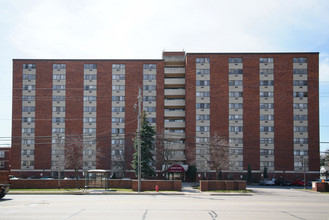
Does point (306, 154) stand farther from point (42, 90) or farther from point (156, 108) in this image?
point (42, 90)

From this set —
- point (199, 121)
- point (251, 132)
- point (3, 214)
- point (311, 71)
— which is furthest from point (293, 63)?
point (3, 214)

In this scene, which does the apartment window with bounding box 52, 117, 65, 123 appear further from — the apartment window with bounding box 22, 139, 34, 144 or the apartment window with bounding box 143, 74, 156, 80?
the apartment window with bounding box 143, 74, 156, 80

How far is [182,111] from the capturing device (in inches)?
3029

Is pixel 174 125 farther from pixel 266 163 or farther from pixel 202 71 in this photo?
pixel 266 163

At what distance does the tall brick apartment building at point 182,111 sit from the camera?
7300cm

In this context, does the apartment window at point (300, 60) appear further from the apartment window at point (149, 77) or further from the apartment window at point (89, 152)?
the apartment window at point (89, 152)

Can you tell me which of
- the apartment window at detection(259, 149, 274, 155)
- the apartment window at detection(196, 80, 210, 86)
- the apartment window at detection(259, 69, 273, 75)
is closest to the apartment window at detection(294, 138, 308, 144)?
the apartment window at detection(259, 149, 274, 155)

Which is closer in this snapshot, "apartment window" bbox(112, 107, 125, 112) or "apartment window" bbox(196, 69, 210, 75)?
"apartment window" bbox(196, 69, 210, 75)

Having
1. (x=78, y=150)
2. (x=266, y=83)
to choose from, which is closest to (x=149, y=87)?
(x=78, y=150)

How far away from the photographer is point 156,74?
76.2 metres

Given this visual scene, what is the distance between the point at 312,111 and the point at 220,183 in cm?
3966

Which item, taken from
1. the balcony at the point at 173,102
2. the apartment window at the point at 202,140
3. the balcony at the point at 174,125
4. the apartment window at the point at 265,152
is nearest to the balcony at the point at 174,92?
the balcony at the point at 173,102

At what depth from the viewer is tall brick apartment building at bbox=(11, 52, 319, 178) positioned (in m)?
Answer: 73.0

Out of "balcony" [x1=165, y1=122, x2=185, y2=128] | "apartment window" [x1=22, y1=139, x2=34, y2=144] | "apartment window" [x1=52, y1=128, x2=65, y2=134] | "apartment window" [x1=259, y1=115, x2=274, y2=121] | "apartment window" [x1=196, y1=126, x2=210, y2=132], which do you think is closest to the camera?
"apartment window" [x1=196, y1=126, x2=210, y2=132]
